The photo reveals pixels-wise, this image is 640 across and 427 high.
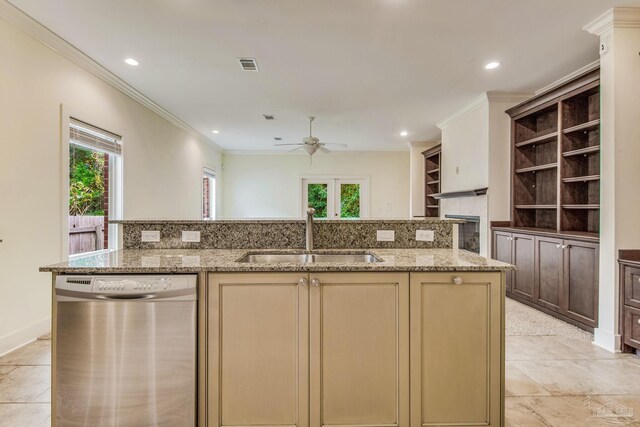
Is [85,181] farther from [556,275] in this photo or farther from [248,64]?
[556,275]

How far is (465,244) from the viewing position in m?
4.94

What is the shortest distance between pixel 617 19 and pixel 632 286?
203cm

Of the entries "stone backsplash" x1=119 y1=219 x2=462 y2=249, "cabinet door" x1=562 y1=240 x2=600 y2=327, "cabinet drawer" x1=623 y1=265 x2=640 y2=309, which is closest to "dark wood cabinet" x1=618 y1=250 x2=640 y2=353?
"cabinet drawer" x1=623 y1=265 x2=640 y2=309

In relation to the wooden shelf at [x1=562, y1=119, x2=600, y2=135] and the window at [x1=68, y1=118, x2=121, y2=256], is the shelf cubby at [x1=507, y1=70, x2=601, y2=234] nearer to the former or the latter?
the wooden shelf at [x1=562, y1=119, x2=600, y2=135]

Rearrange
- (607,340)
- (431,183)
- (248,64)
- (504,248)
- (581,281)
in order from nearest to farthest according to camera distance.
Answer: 1. (607,340)
2. (581,281)
3. (248,64)
4. (504,248)
5. (431,183)

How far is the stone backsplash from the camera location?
6.98ft

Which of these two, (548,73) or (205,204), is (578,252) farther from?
(205,204)

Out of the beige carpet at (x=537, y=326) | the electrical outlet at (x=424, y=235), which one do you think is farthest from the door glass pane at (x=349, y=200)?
the electrical outlet at (x=424, y=235)

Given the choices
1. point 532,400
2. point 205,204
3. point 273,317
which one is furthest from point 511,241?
point 205,204

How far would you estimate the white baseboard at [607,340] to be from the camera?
8.49 feet

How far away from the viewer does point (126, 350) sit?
4.93 ft

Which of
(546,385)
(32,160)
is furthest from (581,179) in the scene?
(32,160)

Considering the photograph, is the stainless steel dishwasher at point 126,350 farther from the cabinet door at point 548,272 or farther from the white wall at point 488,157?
the white wall at point 488,157

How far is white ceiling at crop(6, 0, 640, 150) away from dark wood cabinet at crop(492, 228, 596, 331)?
1.81 m
